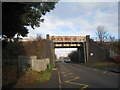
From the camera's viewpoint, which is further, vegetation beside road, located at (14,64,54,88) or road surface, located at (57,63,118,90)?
vegetation beside road, located at (14,64,54,88)

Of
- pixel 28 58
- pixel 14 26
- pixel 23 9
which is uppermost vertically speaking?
pixel 23 9

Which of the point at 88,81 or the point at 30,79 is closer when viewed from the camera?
the point at 30,79

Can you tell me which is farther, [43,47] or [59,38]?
[59,38]

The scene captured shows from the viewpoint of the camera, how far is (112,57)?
44.6 metres

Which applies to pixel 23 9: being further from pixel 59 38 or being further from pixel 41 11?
pixel 59 38

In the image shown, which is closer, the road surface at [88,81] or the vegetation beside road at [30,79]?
the road surface at [88,81]

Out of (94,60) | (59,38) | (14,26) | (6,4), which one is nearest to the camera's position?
(6,4)

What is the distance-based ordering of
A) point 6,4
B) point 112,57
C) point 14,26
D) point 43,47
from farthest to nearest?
point 112,57 < point 43,47 < point 14,26 < point 6,4

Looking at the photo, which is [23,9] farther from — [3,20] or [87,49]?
[87,49]

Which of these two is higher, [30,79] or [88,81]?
[30,79]

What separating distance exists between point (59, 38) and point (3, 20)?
43602mm

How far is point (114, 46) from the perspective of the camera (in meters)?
52.6

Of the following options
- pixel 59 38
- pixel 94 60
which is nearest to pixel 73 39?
pixel 59 38

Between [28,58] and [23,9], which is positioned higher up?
[23,9]
